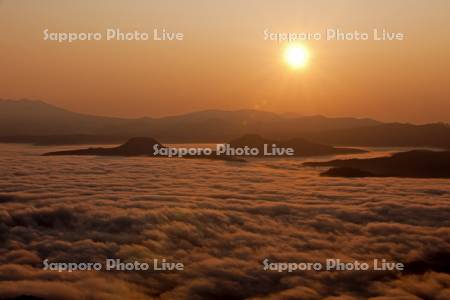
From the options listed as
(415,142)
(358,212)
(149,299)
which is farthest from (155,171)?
(415,142)

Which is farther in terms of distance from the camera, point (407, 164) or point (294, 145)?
point (294, 145)

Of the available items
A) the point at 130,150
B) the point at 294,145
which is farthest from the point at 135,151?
the point at 294,145

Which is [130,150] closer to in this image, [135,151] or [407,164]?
[135,151]

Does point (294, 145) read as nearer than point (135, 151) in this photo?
No

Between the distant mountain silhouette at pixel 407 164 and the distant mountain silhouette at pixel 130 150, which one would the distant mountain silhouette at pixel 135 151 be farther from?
the distant mountain silhouette at pixel 407 164

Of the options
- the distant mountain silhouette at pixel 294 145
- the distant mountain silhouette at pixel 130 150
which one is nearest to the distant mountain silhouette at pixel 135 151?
the distant mountain silhouette at pixel 130 150

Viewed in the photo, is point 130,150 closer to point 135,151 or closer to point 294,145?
point 135,151

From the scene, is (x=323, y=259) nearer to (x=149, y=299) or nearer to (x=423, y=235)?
(x=423, y=235)
